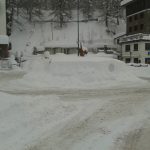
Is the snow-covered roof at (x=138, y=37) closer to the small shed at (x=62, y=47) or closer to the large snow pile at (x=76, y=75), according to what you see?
the small shed at (x=62, y=47)

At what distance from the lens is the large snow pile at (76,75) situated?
20.6m

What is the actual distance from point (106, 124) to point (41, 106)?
112 inches

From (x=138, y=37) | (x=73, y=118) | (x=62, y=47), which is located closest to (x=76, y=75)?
(x=73, y=118)

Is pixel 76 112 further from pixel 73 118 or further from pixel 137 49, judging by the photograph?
pixel 137 49

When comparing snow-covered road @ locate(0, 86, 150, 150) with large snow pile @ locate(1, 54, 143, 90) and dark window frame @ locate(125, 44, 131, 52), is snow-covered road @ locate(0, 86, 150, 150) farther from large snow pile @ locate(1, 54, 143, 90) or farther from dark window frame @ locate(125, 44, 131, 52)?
dark window frame @ locate(125, 44, 131, 52)

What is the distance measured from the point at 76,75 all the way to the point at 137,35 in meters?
30.9

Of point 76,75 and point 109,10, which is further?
point 109,10

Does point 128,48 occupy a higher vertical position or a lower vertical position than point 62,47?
lower

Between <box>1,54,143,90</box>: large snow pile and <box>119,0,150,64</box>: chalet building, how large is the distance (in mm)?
26235

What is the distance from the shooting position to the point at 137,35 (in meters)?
49.9

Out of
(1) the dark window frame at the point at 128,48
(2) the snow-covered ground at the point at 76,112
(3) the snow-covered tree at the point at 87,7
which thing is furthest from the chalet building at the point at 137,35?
(2) the snow-covered ground at the point at 76,112

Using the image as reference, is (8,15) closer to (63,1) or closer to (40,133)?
(63,1)

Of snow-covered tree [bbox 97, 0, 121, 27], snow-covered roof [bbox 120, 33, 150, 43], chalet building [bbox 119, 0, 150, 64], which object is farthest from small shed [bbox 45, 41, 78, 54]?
snow-covered tree [bbox 97, 0, 121, 27]

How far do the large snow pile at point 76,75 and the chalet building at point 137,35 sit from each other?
26.2 m
